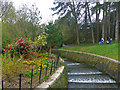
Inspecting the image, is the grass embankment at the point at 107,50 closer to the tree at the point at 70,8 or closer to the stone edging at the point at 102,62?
the stone edging at the point at 102,62

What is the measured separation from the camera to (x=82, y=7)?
1341cm

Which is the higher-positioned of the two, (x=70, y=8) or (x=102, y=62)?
(x=70, y=8)

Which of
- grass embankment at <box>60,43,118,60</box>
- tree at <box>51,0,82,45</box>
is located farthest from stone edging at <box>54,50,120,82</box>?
tree at <box>51,0,82,45</box>

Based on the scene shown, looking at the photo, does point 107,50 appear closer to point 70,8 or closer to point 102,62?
point 102,62

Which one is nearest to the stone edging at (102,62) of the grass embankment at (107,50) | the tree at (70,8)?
the grass embankment at (107,50)

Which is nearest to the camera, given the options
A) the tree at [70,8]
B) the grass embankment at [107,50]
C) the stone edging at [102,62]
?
the stone edging at [102,62]

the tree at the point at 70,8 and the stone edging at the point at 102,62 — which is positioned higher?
the tree at the point at 70,8

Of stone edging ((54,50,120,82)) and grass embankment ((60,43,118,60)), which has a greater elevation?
grass embankment ((60,43,118,60))

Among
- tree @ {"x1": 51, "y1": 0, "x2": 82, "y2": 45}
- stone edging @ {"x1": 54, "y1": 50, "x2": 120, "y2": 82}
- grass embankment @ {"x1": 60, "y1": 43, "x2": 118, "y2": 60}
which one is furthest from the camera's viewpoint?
tree @ {"x1": 51, "y1": 0, "x2": 82, "y2": 45}

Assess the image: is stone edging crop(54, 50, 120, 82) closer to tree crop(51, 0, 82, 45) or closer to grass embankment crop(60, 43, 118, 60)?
grass embankment crop(60, 43, 118, 60)

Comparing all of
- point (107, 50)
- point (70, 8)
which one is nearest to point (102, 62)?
point (107, 50)

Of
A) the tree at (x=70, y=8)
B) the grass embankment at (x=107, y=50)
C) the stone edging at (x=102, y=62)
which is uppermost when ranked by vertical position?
the tree at (x=70, y=8)

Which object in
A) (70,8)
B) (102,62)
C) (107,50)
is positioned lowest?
(102,62)

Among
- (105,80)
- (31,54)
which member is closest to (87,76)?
(105,80)
